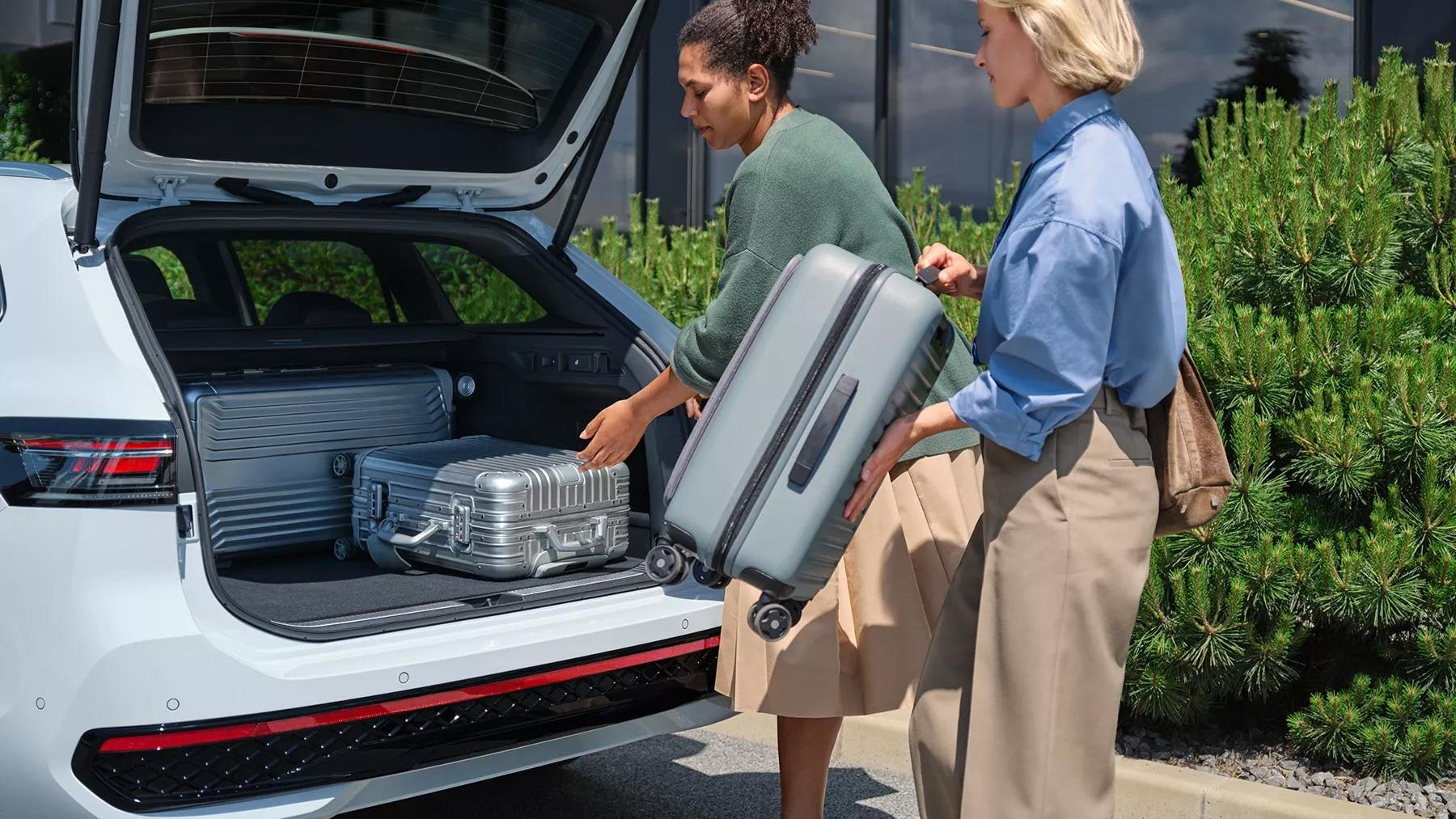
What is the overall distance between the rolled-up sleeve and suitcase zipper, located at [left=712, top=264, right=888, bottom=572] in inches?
9.3

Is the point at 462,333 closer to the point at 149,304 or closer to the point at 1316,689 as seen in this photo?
the point at 149,304

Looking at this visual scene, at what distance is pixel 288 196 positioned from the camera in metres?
3.34

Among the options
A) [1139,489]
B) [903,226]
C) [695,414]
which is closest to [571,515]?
[695,414]

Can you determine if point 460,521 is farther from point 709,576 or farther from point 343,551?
point 709,576

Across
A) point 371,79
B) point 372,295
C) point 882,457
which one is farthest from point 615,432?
point 372,295

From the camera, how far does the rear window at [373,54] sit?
301 centimetres

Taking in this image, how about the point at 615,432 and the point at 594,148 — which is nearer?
the point at 615,432

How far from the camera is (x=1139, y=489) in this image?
2174 mm

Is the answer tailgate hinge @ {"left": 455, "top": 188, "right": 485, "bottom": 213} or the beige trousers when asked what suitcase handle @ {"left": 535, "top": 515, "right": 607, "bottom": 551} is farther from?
the beige trousers

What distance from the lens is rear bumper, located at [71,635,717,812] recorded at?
235cm

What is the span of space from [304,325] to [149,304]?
0.39 meters

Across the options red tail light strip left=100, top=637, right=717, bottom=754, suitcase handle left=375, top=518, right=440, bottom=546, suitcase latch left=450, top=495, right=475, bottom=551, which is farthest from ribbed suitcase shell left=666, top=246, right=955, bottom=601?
suitcase handle left=375, top=518, right=440, bottom=546

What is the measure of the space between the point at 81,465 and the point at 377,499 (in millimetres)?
1160

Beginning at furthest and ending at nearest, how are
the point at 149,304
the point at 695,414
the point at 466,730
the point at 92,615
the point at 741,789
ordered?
the point at 741,789, the point at 149,304, the point at 695,414, the point at 466,730, the point at 92,615
